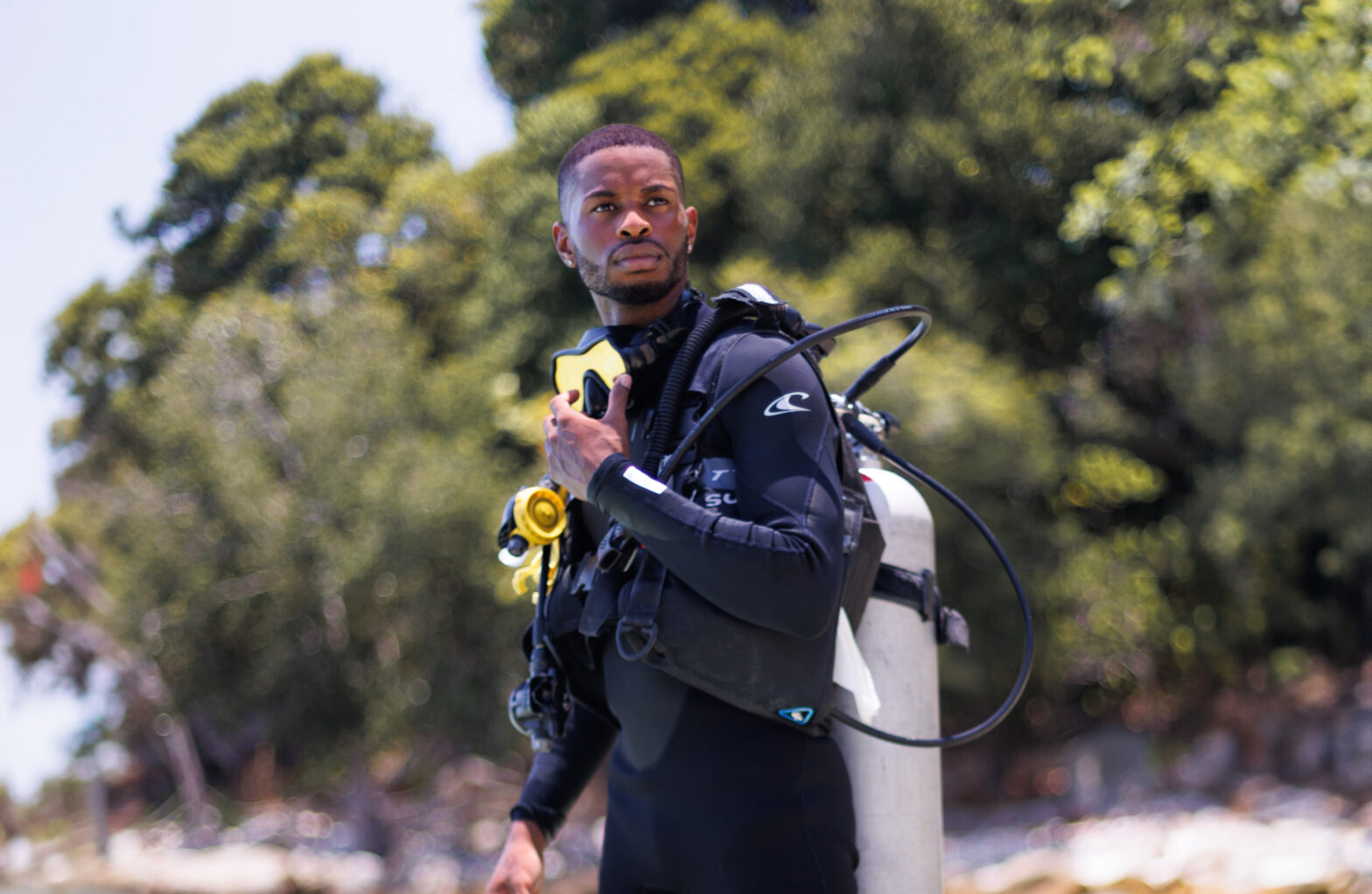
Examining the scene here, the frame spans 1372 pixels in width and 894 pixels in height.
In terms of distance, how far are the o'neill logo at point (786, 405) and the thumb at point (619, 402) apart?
0.20 meters

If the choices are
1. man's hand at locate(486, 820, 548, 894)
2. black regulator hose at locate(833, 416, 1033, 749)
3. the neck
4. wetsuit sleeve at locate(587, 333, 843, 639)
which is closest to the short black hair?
the neck

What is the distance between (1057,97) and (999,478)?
4.42m

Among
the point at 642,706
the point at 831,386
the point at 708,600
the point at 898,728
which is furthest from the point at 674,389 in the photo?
the point at 831,386

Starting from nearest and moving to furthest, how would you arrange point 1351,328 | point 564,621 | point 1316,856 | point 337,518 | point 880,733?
point 880,733, point 564,621, point 1316,856, point 1351,328, point 337,518

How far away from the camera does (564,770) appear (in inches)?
70.3

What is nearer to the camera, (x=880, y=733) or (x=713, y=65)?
(x=880, y=733)

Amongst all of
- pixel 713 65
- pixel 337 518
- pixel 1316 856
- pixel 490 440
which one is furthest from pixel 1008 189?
pixel 337 518

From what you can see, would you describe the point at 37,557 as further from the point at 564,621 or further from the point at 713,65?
the point at 564,621

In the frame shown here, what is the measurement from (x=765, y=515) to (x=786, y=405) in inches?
6.0

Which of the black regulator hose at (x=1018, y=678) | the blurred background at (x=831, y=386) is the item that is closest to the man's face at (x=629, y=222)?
the black regulator hose at (x=1018, y=678)

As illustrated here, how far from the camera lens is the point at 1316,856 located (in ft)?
28.0

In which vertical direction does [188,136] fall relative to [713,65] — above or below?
below

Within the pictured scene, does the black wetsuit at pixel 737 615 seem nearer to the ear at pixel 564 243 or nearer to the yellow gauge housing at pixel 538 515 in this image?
the yellow gauge housing at pixel 538 515

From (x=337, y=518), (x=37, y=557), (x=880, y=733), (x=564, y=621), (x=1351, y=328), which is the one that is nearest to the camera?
(x=880, y=733)
